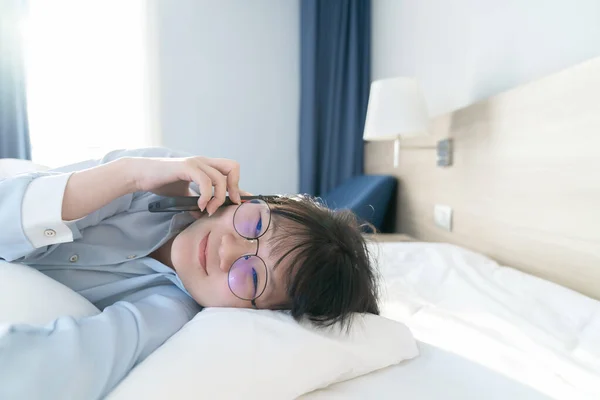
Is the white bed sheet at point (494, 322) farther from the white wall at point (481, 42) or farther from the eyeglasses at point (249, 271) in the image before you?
the white wall at point (481, 42)

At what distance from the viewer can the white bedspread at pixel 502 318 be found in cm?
65

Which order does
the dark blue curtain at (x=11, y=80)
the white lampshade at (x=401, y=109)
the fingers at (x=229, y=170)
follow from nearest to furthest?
the fingers at (x=229, y=170)
the white lampshade at (x=401, y=109)
the dark blue curtain at (x=11, y=80)

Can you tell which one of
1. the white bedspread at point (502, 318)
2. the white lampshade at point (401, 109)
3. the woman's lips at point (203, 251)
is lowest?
the white bedspread at point (502, 318)

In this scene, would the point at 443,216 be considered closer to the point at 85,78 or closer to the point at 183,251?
the point at 183,251

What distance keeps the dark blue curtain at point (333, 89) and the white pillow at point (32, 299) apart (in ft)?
7.17

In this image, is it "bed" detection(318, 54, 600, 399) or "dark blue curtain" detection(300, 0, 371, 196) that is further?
"dark blue curtain" detection(300, 0, 371, 196)

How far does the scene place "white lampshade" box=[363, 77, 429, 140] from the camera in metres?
1.61

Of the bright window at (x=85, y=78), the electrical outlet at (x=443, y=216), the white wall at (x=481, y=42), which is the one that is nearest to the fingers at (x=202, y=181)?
the white wall at (x=481, y=42)

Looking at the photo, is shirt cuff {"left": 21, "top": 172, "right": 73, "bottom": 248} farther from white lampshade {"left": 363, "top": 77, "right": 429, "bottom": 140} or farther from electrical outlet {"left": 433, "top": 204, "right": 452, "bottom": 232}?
electrical outlet {"left": 433, "top": 204, "right": 452, "bottom": 232}

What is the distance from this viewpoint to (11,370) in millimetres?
431

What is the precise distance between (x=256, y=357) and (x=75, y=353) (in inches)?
8.7

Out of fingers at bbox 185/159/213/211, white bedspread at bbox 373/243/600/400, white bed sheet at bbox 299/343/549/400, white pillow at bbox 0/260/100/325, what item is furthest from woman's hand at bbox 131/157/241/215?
white bedspread at bbox 373/243/600/400

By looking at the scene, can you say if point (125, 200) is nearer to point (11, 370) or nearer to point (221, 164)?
point (221, 164)

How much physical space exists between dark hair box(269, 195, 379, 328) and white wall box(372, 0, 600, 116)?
0.83 m
